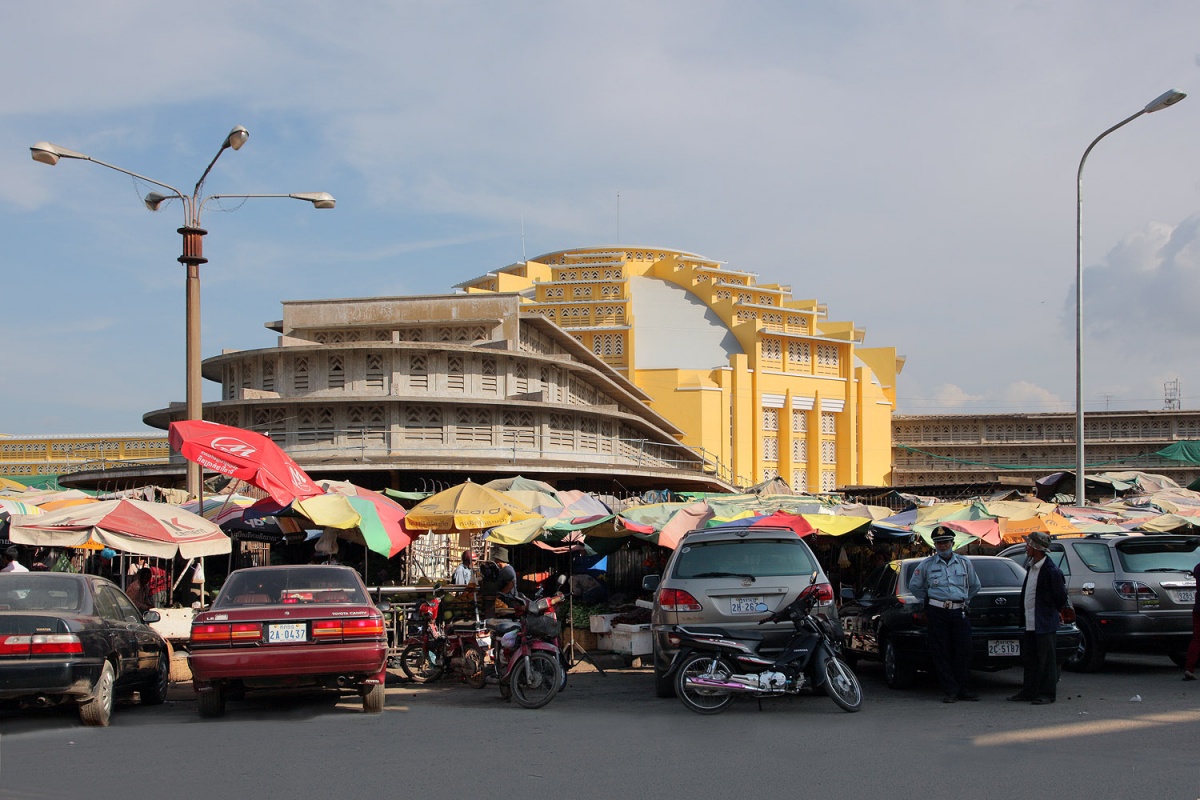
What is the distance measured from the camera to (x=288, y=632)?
1078 cm

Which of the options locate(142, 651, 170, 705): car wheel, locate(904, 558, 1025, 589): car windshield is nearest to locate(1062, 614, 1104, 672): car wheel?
locate(904, 558, 1025, 589): car windshield

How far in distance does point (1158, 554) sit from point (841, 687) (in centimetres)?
557

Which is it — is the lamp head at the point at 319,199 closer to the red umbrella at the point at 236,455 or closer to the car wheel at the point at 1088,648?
the red umbrella at the point at 236,455

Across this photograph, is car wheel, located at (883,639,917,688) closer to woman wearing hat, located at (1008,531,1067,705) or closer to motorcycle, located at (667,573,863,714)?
woman wearing hat, located at (1008,531,1067,705)

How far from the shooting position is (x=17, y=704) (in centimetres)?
1176

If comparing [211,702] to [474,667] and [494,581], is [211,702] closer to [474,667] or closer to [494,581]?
[474,667]

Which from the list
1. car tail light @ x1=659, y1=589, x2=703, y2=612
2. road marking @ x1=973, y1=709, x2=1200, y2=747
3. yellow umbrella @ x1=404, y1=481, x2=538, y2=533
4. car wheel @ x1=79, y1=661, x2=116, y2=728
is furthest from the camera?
yellow umbrella @ x1=404, y1=481, x2=538, y2=533

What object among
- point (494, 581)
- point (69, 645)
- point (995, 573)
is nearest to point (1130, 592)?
point (995, 573)

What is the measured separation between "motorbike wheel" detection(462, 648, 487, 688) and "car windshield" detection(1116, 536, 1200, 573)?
7.75 metres

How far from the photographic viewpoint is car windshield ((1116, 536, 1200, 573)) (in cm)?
1362

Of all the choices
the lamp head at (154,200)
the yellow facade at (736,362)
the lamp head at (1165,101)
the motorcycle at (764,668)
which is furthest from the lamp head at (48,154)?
the yellow facade at (736,362)

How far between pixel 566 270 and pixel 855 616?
57361mm

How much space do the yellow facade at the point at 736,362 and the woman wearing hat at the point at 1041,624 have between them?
51092 millimetres

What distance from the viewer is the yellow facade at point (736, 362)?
64125 mm
